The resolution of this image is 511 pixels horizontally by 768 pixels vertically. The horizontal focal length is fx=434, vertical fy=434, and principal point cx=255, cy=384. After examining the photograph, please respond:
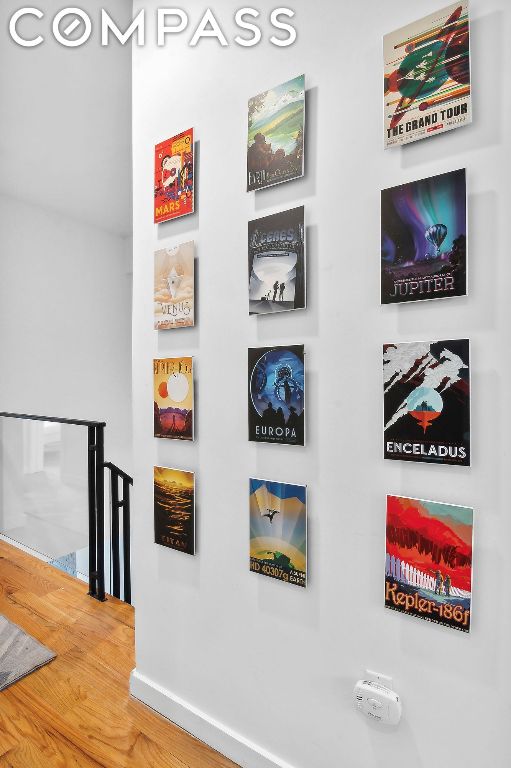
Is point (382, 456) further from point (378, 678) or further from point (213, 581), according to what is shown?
point (213, 581)

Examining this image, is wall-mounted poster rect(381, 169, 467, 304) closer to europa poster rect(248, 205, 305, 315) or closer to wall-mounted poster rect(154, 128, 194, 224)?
europa poster rect(248, 205, 305, 315)

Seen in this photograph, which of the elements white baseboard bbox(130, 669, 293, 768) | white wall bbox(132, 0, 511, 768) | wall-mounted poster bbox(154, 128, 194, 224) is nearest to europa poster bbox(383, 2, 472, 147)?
white wall bbox(132, 0, 511, 768)

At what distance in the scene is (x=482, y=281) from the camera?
87 cm

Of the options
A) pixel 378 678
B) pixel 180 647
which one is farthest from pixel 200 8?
pixel 180 647

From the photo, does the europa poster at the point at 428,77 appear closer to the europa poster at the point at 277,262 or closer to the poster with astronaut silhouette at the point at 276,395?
the europa poster at the point at 277,262

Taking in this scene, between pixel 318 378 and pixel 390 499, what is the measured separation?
0.33 m

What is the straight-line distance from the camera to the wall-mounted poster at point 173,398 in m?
1.37

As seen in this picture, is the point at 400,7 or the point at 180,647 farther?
the point at 180,647

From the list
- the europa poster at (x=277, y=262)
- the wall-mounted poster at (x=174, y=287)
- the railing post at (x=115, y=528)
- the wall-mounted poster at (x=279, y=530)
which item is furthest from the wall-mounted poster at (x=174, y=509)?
the railing post at (x=115, y=528)

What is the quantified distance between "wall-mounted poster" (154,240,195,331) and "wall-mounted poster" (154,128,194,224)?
0.12m

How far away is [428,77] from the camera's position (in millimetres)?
916

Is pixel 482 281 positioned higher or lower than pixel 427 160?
lower

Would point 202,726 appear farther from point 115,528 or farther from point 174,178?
point 174,178

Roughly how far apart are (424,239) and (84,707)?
182 centimetres
